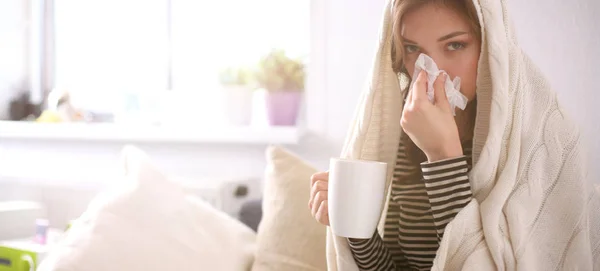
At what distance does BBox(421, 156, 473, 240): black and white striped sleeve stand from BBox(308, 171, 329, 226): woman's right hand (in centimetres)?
17

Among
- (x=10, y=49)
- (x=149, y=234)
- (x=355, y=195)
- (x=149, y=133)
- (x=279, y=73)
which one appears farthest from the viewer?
(x=10, y=49)

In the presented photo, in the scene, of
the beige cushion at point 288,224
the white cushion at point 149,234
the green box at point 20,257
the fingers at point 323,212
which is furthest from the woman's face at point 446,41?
the green box at point 20,257

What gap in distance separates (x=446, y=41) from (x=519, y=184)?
0.80ft

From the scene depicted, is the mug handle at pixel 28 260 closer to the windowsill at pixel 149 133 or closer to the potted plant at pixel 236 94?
the windowsill at pixel 149 133

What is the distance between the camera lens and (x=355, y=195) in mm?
904

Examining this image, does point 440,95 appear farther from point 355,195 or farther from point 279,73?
point 279,73

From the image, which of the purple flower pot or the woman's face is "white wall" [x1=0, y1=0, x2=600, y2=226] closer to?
the purple flower pot

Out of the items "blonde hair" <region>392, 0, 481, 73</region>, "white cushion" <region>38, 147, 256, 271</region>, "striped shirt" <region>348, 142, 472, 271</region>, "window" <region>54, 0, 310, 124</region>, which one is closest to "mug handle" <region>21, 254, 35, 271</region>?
"white cushion" <region>38, 147, 256, 271</region>

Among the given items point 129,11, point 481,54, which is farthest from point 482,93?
point 129,11

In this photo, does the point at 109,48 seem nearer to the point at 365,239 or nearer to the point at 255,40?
the point at 255,40

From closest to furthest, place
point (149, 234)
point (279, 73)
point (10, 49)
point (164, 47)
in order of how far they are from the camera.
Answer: point (149, 234) < point (279, 73) < point (164, 47) < point (10, 49)

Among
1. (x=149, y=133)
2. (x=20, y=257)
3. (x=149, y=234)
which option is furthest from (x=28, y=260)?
(x=149, y=234)

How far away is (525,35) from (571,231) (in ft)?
1.96

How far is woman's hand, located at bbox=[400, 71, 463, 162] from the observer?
93 cm
